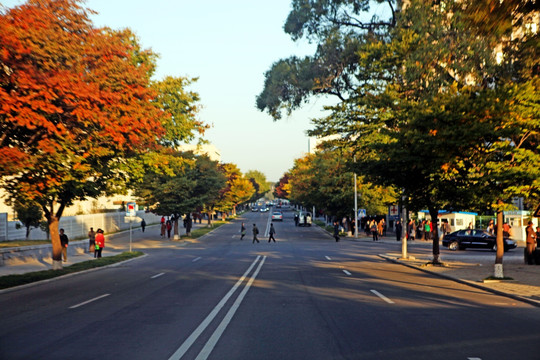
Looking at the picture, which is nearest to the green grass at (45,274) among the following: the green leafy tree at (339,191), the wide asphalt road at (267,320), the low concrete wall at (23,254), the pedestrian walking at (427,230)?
the wide asphalt road at (267,320)

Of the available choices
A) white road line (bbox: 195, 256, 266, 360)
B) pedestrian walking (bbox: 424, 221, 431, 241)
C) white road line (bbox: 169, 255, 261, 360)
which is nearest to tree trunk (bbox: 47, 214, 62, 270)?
white road line (bbox: 169, 255, 261, 360)

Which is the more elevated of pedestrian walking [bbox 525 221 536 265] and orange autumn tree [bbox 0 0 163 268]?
orange autumn tree [bbox 0 0 163 268]

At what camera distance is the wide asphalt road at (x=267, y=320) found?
8.20 metres

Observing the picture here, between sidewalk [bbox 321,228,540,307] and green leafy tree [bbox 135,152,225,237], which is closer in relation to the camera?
sidewalk [bbox 321,228,540,307]

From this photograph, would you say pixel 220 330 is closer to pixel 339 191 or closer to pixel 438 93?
pixel 438 93

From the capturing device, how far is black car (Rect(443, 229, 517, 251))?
36.0 metres

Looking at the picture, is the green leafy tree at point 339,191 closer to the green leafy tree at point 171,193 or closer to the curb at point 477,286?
the green leafy tree at point 171,193

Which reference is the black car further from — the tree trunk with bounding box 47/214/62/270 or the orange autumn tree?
the orange autumn tree

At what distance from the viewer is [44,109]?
1272cm

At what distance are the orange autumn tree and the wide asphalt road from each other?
360 cm

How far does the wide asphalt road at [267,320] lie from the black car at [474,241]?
1856 cm

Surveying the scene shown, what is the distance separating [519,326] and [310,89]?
19933 millimetres

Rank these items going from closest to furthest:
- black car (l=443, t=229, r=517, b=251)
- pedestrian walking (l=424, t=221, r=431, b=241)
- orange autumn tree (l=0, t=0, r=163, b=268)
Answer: orange autumn tree (l=0, t=0, r=163, b=268) < black car (l=443, t=229, r=517, b=251) < pedestrian walking (l=424, t=221, r=431, b=241)

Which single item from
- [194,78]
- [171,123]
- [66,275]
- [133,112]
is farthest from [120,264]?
[133,112]
